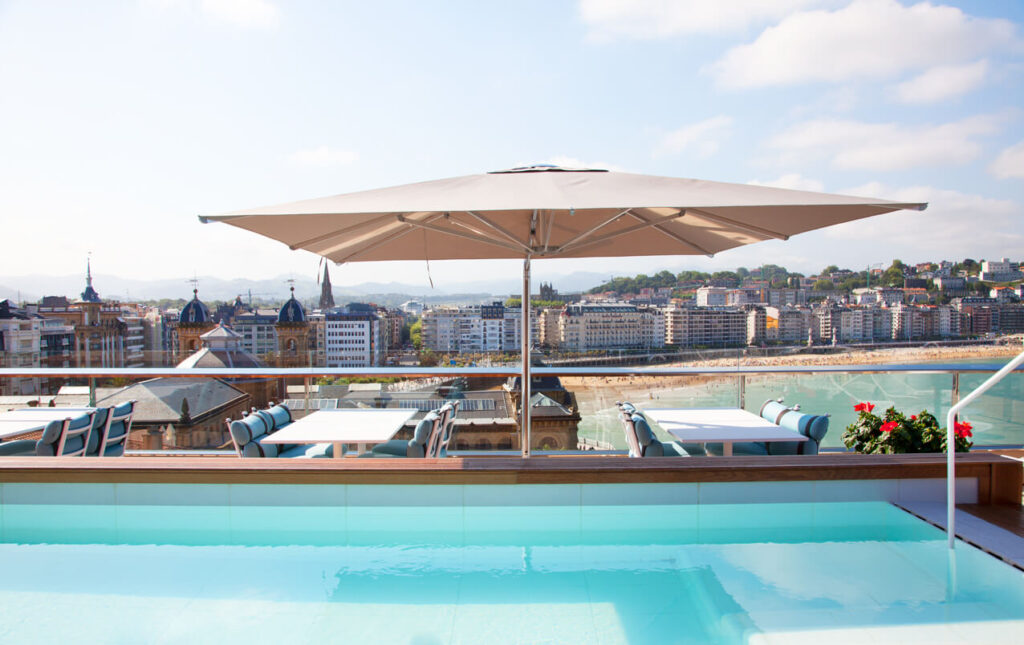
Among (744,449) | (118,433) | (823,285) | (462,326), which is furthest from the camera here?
(823,285)

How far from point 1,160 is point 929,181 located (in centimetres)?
6973

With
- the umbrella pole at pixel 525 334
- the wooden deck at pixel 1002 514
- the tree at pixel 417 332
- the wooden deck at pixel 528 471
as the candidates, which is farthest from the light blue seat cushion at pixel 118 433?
the tree at pixel 417 332

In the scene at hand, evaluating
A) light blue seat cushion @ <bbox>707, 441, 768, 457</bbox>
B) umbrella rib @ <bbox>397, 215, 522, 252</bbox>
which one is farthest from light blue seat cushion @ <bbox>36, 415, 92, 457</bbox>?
light blue seat cushion @ <bbox>707, 441, 768, 457</bbox>

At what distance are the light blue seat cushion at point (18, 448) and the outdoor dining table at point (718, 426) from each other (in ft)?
13.1

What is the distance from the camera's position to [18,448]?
3754 mm

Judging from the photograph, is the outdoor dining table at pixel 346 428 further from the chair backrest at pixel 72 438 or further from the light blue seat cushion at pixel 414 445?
the chair backrest at pixel 72 438

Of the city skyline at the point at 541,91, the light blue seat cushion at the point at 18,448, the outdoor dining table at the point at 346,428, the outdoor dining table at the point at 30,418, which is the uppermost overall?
the city skyline at the point at 541,91

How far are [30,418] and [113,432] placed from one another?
0.56 m

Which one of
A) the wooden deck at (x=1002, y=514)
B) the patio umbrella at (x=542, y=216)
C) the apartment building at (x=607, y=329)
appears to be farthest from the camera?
the apartment building at (x=607, y=329)

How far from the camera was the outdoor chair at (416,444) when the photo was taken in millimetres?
3395

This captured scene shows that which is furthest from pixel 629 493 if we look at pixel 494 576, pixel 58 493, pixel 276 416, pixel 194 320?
pixel 194 320

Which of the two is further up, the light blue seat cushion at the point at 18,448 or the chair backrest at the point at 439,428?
the chair backrest at the point at 439,428

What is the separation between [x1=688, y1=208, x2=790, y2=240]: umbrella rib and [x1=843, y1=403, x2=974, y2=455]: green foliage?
1.26 meters

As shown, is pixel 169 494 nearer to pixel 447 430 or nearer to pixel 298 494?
pixel 298 494
